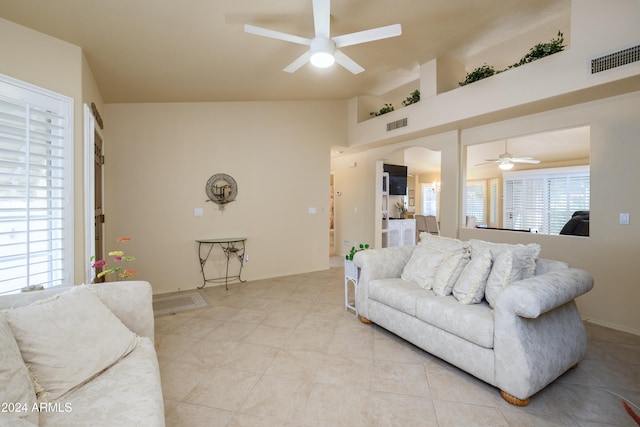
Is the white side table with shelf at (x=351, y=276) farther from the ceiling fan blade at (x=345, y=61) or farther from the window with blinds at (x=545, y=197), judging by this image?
the window with blinds at (x=545, y=197)

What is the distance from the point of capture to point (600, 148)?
313 centimetres

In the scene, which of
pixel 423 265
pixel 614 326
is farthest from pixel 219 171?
pixel 614 326

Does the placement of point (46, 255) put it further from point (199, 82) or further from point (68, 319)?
point (199, 82)

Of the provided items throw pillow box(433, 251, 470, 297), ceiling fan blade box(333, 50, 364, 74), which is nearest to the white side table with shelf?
throw pillow box(433, 251, 470, 297)

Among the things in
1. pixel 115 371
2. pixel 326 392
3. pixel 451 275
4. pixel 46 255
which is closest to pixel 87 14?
pixel 46 255

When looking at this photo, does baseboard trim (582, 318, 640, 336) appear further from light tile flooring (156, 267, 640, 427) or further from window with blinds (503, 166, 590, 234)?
window with blinds (503, 166, 590, 234)

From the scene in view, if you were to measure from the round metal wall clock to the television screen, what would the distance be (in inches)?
128

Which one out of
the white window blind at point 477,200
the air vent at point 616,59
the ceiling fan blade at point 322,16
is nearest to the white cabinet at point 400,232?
the white window blind at point 477,200

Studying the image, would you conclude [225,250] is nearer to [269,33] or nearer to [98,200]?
[98,200]

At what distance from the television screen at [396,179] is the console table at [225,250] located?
134 inches

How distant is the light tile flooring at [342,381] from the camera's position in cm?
178

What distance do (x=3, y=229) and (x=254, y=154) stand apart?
3280 mm

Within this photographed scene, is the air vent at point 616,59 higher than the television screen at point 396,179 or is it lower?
higher

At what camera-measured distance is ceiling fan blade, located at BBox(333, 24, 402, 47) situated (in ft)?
7.63
